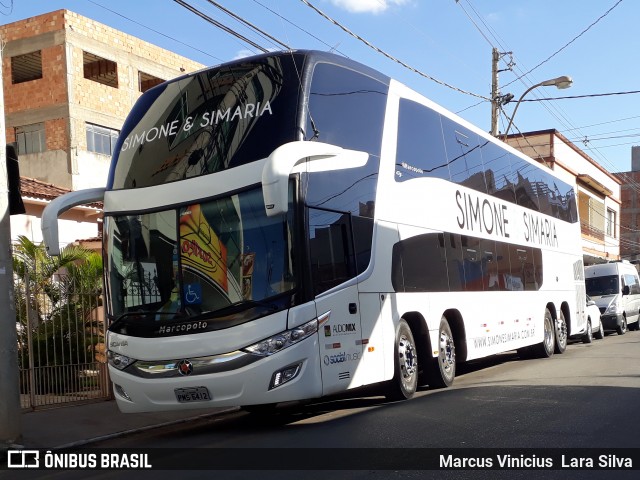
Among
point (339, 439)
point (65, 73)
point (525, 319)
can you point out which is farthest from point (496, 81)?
point (339, 439)

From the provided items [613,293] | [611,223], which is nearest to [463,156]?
[613,293]

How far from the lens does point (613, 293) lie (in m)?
28.9

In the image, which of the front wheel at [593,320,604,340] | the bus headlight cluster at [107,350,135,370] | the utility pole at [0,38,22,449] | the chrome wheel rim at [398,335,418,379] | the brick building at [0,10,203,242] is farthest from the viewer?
the brick building at [0,10,203,242]

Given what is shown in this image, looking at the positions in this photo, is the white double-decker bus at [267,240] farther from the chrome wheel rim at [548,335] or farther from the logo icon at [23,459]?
the chrome wheel rim at [548,335]

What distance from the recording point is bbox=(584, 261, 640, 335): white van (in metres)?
28.2

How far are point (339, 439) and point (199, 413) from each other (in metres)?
3.63

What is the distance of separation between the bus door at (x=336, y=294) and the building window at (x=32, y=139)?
78.8 feet

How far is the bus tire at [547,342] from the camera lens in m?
18.1

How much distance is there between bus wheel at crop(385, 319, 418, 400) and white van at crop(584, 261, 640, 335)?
19.3 metres

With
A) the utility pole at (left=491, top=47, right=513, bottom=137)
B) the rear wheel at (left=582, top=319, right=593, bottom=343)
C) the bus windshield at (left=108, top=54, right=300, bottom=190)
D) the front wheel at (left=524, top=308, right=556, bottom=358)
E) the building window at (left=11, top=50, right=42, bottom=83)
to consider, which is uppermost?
the building window at (left=11, top=50, right=42, bottom=83)

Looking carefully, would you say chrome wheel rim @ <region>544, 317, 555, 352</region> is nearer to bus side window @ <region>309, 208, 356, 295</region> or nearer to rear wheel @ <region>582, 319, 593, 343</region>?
rear wheel @ <region>582, 319, 593, 343</region>

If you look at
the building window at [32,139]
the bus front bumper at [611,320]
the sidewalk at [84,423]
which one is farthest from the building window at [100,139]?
the sidewalk at [84,423]

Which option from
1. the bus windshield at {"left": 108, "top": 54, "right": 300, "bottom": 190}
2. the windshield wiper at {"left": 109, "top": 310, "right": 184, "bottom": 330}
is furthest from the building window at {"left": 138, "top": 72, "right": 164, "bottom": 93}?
the windshield wiper at {"left": 109, "top": 310, "right": 184, "bottom": 330}

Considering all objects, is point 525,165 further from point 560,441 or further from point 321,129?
point 560,441
